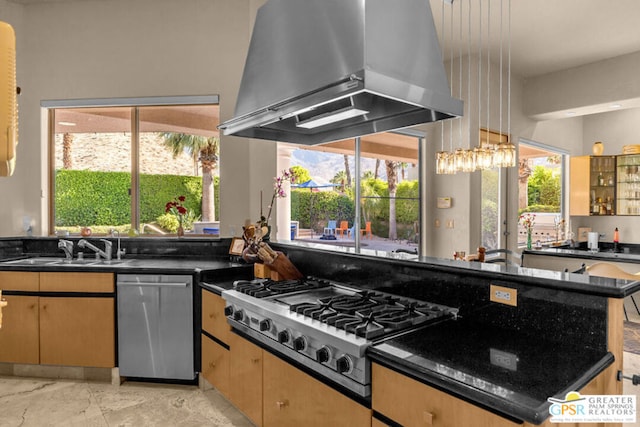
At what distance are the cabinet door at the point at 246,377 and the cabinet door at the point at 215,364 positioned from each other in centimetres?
8

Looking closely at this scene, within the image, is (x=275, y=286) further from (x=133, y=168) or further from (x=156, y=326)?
(x=133, y=168)

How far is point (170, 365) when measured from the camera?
9.84 ft

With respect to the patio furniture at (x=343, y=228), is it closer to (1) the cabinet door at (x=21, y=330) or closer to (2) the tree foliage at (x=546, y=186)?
(1) the cabinet door at (x=21, y=330)

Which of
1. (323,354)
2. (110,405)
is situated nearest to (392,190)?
(110,405)

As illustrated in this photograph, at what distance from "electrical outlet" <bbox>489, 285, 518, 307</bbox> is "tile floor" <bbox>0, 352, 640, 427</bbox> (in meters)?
1.74

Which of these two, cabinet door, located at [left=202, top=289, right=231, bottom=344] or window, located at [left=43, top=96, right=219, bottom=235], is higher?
window, located at [left=43, top=96, right=219, bottom=235]

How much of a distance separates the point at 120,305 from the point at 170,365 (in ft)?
1.95

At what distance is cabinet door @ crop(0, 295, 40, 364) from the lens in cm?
315

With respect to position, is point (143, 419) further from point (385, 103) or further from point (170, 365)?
point (385, 103)

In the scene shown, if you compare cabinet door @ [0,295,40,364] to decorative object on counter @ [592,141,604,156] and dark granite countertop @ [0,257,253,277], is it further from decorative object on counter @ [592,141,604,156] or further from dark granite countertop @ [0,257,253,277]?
decorative object on counter @ [592,141,604,156]

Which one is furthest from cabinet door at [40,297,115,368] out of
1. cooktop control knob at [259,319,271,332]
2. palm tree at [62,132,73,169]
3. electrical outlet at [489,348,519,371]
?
electrical outlet at [489,348,519,371]

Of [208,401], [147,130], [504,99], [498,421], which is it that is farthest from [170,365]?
[504,99]

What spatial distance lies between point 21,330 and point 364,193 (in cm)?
394

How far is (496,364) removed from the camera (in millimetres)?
1296
